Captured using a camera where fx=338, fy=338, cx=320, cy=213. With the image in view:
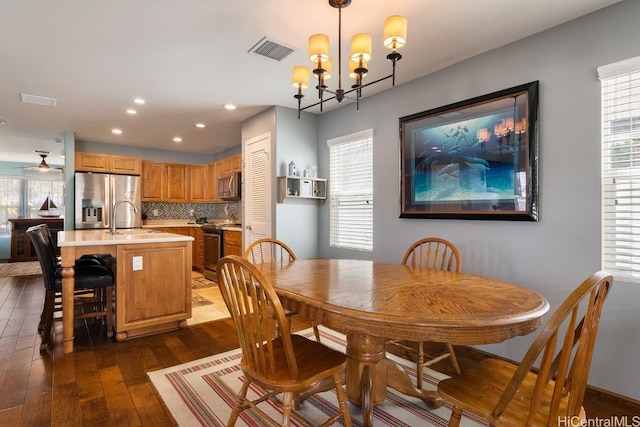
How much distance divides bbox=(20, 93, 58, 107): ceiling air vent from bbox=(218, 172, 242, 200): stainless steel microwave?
260cm

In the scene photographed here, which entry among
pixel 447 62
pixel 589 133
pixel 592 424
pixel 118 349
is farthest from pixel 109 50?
pixel 592 424

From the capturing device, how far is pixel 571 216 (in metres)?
2.24

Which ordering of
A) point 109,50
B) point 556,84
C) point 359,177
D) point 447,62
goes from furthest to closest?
point 359,177, point 447,62, point 109,50, point 556,84

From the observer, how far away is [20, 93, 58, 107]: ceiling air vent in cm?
374

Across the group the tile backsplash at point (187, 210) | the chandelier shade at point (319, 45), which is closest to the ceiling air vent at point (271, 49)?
the chandelier shade at point (319, 45)

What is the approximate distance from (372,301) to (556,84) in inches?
82.9

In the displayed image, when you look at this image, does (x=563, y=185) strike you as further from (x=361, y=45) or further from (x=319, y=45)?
(x=319, y=45)

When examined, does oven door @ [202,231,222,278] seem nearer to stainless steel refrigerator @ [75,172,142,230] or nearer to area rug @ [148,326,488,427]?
stainless steel refrigerator @ [75,172,142,230]

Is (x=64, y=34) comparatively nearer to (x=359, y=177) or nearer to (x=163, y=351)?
(x=163, y=351)

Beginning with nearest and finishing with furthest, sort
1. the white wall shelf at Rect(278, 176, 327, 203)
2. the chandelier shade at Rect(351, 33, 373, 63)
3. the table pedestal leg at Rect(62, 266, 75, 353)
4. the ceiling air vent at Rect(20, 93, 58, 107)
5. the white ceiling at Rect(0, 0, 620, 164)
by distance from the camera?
the chandelier shade at Rect(351, 33, 373, 63), the white ceiling at Rect(0, 0, 620, 164), the table pedestal leg at Rect(62, 266, 75, 353), the ceiling air vent at Rect(20, 93, 58, 107), the white wall shelf at Rect(278, 176, 327, 203)

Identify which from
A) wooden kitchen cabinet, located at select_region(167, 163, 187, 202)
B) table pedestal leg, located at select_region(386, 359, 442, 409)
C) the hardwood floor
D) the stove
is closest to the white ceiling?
the stove

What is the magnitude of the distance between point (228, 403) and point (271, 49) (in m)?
2.53

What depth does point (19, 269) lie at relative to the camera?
643 centimetres

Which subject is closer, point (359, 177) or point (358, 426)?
point (358, 426)
